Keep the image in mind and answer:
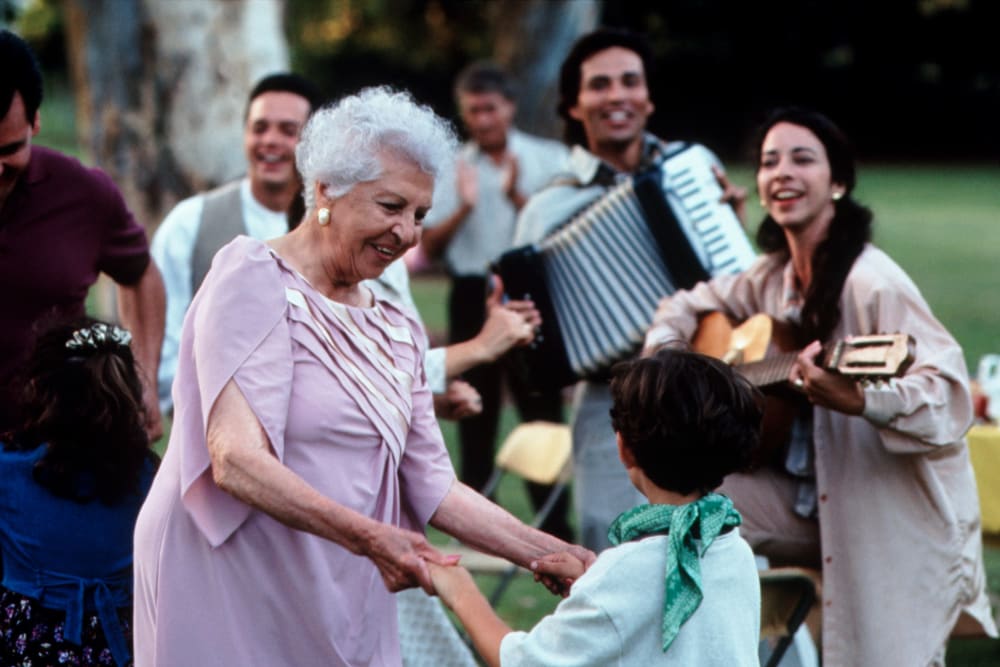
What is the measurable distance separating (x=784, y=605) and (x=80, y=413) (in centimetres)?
213

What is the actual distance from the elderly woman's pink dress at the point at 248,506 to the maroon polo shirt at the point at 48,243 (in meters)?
1.17

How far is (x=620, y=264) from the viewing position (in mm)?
5473

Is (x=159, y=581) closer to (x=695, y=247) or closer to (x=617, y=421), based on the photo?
(x=617, y=421)

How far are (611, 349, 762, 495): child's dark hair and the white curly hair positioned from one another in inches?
25.8

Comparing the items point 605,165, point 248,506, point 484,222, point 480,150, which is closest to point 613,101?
point 605,165

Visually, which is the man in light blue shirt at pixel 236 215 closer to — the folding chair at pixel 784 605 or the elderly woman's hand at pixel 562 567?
the folding chair at pixel 784 605

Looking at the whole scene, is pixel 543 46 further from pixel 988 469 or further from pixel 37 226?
pixel 37 226

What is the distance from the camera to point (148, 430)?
13.5 ft

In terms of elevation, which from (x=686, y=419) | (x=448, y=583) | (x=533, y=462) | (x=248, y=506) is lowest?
(x=533, y=462)

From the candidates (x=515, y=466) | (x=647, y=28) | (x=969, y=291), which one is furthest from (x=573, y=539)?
(x=647, y=28)

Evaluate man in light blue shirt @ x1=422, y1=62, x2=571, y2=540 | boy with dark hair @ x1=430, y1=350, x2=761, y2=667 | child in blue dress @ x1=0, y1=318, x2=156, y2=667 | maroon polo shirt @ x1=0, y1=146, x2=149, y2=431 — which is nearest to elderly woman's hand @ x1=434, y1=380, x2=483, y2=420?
maroon polo shirt @ x1=0, y1=146, x2=149, y2=431

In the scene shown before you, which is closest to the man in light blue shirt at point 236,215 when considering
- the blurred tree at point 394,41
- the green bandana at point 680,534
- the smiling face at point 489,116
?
the green bandana at point 680,534

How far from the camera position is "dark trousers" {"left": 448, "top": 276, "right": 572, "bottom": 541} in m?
8.51

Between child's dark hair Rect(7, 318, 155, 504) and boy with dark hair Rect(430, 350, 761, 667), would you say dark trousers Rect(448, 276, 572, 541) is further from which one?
boy with dark hair Rect(430, 350, 761, 667)
